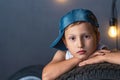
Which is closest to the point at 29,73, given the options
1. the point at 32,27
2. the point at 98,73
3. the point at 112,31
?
the point at 32,27

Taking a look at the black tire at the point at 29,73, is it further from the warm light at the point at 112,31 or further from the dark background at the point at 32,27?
the warm light at the point at 112,31

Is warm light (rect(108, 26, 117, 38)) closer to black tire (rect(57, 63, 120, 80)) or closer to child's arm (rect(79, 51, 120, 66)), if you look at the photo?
child's arm (rect(79, 51, 120, 66))

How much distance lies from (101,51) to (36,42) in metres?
1.26

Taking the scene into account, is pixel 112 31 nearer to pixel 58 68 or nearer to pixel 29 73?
pixel 29 73

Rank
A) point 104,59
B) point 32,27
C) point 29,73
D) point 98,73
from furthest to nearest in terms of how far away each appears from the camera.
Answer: point 32,27, point 29,73, point 104,59, point 98,73

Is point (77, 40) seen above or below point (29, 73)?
above

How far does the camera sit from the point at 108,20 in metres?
2.45

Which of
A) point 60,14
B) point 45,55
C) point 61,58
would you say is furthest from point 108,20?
point 61,58

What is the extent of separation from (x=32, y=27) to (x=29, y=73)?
13.5 inches

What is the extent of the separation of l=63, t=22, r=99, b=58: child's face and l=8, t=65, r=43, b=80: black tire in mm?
1107

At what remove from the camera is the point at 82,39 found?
3.97ft

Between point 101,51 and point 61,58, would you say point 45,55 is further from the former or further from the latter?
point 101,51

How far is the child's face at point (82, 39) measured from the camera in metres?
1.21

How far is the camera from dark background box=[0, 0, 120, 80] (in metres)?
2.41
